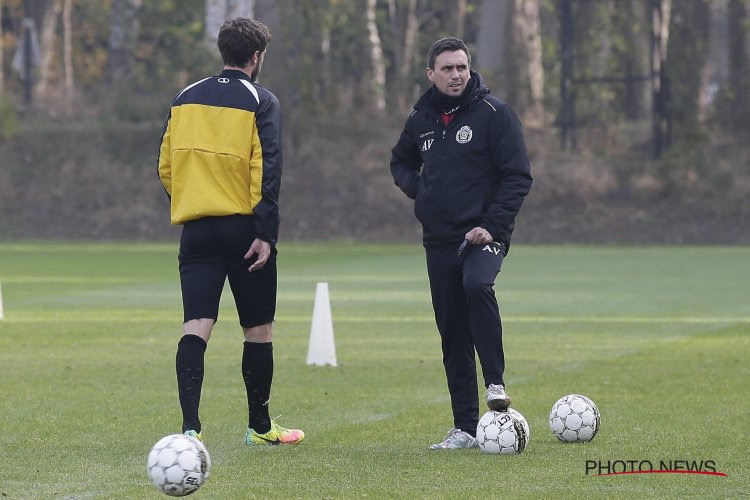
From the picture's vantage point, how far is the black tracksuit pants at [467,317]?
806cm

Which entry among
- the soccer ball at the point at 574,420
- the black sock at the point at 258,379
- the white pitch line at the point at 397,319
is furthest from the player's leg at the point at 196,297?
the white pitch line at the point at 397,319

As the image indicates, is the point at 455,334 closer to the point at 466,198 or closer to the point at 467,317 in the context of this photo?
the point at 467,317

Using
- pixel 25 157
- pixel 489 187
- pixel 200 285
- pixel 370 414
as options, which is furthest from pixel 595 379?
pixel 25 157

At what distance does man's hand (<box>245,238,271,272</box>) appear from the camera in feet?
25.6

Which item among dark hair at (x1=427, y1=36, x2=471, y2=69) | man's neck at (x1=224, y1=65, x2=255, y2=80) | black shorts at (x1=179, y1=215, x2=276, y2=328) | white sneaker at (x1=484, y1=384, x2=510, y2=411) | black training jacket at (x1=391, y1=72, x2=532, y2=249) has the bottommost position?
white sneaker at (x1=484, y1=384, x2=510, y2=411)

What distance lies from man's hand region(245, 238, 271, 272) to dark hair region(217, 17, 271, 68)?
93cm

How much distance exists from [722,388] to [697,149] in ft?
103

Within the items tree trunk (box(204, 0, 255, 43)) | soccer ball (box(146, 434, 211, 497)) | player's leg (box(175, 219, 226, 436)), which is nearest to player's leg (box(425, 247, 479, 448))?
player's leg (box(175, 219, 226, 436))

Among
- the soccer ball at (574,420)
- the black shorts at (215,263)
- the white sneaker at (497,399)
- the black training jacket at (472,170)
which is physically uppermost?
the black training jacket at (472,170)

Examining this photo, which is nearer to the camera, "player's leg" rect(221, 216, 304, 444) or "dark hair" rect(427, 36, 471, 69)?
"player's leg" rect(221, 216, 304, 444)

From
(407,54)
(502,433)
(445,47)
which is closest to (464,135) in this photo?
(445,47)

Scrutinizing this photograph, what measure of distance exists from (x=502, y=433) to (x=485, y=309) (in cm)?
66

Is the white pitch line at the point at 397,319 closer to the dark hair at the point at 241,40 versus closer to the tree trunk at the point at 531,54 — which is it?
the dark hair at the point at 241,40
